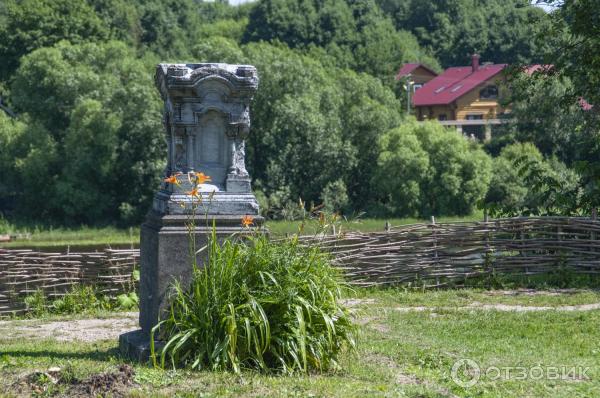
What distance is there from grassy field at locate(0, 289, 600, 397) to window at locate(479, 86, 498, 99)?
5131 cm

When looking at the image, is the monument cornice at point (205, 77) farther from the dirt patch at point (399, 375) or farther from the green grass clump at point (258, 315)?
the dirt patch at point (399, 375)

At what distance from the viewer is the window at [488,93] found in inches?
2434

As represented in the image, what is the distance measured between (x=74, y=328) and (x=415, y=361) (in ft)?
15.4

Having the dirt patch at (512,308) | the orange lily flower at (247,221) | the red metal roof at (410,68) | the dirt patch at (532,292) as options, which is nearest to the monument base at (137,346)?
the orange lily flower at (247,221)

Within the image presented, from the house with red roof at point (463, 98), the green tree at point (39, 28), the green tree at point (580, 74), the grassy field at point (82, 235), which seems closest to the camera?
the green tree at point (580, 74)

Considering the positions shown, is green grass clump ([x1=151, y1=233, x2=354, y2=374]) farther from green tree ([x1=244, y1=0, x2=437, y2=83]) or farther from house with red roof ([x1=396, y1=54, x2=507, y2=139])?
green tree ([x1=244, y1=0, x2=437, y2=83])

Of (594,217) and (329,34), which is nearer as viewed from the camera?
(594,217)

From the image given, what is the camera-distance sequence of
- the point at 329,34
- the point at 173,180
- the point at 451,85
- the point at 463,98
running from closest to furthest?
1. the point at 173,180
2. the point at 463,98
3. the point at 329,34
4. the point at 451,85

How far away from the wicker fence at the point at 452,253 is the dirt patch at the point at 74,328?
1.41m

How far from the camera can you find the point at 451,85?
6506cm

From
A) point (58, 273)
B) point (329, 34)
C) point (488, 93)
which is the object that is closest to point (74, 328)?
point (58, 273)

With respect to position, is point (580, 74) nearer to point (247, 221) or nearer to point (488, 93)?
point (247, 221)

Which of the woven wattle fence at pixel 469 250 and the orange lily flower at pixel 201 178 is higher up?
the orange lily flower at pixel 201 178

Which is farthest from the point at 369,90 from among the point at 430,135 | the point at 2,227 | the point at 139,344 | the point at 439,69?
the point at 139,344
